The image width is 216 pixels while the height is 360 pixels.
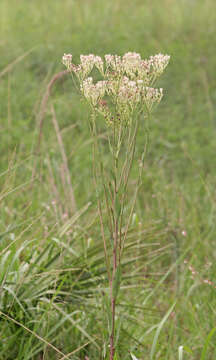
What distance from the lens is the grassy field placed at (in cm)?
213

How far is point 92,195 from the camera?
3.67 m

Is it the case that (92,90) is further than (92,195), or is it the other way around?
(92,195)

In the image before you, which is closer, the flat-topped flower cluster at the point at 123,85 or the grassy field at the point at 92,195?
the flat-topped flower cluster at the point at 123,85

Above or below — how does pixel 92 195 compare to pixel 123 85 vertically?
below

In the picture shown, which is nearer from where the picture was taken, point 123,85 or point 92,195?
point 123,85

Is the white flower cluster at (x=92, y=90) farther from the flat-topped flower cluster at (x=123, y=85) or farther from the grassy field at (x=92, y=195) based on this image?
the grassy field at (x=92, y=195)


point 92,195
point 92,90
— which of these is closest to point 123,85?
point 92,90

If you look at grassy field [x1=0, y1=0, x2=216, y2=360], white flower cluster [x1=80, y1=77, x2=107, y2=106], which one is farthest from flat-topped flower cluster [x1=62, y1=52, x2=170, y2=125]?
grassy field [x1=0, y1=0, x2=216, y2=360]

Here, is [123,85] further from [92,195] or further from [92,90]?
[92,195]

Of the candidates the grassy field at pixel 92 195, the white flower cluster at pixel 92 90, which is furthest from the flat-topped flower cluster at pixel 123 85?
the grassy field at pixel 92 195

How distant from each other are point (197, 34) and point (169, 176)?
8.01ft

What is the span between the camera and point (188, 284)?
106 inches

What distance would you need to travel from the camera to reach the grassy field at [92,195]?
2127 mm

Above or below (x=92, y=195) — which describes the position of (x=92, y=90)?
above
